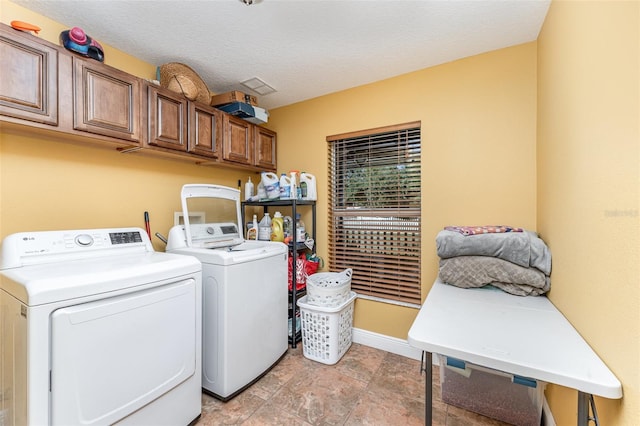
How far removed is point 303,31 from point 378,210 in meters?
1.52

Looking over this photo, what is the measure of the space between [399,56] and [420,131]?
0.60 m

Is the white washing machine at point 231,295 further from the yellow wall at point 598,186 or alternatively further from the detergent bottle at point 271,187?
the yellow wall at point 598,186

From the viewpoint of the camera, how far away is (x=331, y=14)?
1.59 metres

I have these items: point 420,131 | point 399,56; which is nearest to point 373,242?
point 420,131

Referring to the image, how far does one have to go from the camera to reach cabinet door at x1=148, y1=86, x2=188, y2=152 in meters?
1.80

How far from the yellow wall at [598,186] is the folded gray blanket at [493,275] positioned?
0.28ft

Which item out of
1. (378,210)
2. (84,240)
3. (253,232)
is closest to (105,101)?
(84,240)

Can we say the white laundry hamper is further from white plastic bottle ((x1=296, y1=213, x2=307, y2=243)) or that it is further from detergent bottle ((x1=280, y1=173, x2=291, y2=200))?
detergent bottle ((x1=280, y1=173, x2=291, y2=200))

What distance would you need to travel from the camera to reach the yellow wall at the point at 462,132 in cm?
182

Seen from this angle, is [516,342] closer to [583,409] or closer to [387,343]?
[583,409]

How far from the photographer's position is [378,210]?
2406mm

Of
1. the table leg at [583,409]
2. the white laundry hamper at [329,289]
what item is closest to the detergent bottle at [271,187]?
the white laundry hamper at [329,289]

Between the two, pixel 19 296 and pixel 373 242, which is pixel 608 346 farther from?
pixel 19 296

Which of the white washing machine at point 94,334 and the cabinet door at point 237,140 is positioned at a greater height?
the cabinet door at point 237,140
